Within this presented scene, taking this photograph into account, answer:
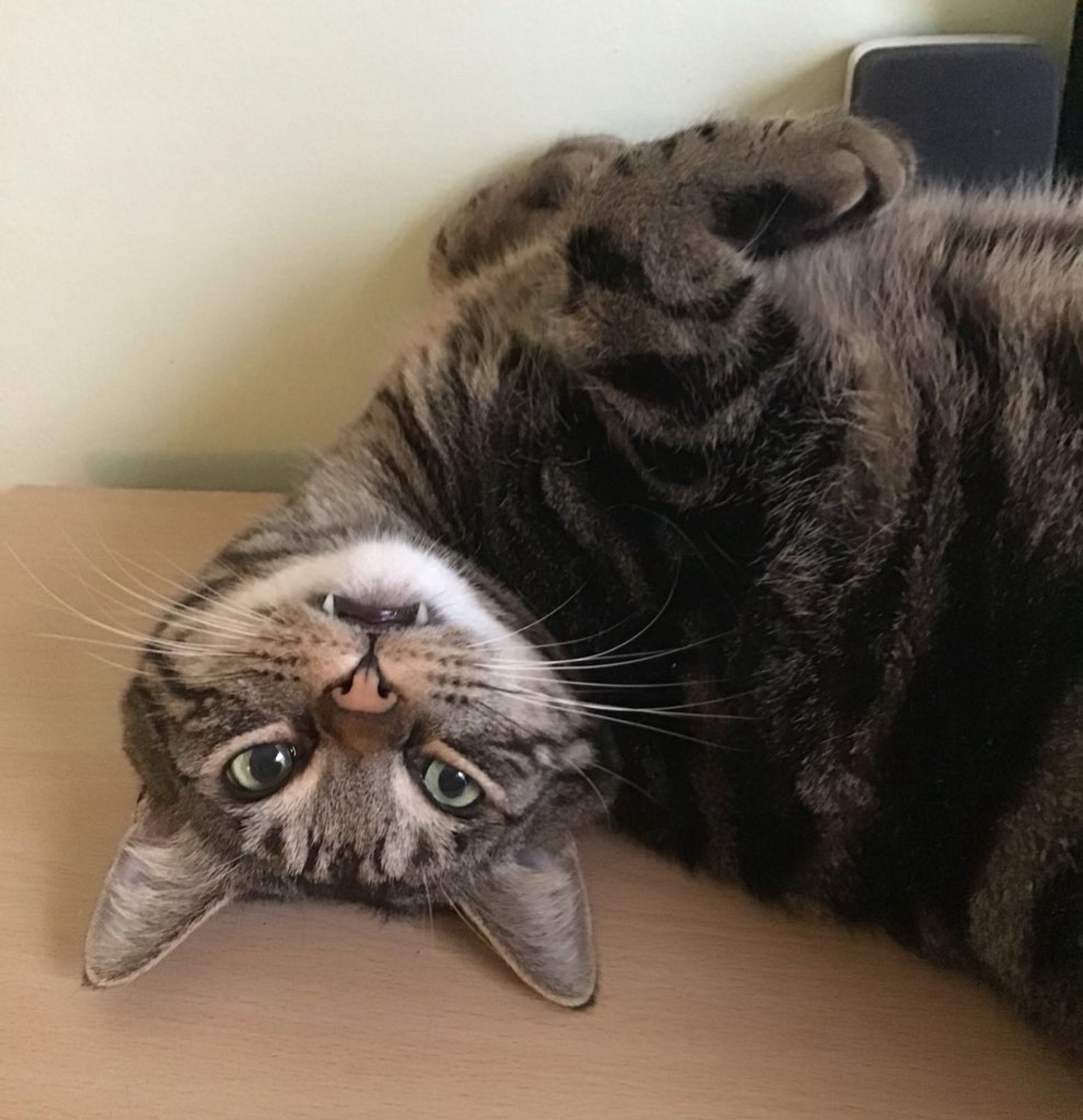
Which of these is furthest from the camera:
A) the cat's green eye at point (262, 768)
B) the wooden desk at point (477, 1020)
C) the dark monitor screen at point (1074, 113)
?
the dark monitor screen at point (1074, 113)

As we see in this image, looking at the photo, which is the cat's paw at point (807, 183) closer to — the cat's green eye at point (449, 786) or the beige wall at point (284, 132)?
the beige wall at point (284, 132)

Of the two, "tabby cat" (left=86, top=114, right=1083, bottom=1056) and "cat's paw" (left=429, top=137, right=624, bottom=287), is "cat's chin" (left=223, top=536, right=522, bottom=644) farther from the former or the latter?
"cat's paw" (left=429, top=137, right=624, bottom=287)

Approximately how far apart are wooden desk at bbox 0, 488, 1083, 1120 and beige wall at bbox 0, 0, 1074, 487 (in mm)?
568

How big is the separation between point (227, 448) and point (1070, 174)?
1060mm

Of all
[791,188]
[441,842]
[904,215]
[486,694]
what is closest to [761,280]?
[791,188]

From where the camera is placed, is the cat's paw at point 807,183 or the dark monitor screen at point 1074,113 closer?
the cat's paw at point 807,183

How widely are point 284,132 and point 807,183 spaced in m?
0.57

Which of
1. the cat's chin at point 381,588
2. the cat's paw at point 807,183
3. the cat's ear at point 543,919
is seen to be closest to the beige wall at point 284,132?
the cat's paw at point 807,183

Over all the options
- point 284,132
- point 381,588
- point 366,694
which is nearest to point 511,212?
point 284,132

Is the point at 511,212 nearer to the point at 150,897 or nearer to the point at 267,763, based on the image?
the point at 267,763

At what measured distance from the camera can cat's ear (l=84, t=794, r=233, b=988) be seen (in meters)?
0.95

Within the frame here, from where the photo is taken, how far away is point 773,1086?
89cm

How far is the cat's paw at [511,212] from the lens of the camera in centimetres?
119

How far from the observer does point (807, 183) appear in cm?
100
